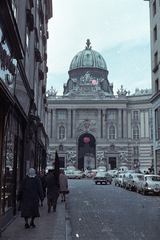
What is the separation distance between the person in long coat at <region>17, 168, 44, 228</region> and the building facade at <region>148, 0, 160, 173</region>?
26.0 meters

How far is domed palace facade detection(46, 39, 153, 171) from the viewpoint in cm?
7425

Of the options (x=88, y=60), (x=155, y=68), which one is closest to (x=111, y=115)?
(x=88, y=60)

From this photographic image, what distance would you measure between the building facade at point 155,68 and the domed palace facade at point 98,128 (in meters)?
37.0

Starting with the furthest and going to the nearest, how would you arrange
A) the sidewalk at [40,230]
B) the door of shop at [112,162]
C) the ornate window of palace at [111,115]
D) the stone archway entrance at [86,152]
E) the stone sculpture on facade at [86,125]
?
the ornate window of palace at [111,115], the stone sculpture on facade at [86,125], the stone archway entrance at [86,152], the door of shop at [112,162], the sidewalk at [40,230]

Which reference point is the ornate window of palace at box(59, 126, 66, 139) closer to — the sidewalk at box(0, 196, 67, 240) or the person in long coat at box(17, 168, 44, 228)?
the sidewalk at box(0, 196, 67, 240)

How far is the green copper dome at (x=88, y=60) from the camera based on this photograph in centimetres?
8481

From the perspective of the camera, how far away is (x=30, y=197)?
988 centimetres

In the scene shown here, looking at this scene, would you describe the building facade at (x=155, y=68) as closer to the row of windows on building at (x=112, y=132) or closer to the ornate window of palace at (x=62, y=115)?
the row of windows on building at (x=112, y=132)

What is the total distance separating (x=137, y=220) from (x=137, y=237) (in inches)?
112

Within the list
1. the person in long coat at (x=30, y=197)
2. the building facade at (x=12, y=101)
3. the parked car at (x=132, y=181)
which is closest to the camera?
the building facade at (x=12, y=101)

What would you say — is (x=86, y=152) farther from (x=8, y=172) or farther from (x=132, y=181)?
(x=8, y=172)

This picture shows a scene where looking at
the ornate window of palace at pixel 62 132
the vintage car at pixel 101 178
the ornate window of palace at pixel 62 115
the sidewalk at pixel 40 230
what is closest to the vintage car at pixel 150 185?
the sidewalk at pixel 40 230

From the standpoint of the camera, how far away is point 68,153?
7431 centimetres

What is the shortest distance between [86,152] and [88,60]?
958 inches
